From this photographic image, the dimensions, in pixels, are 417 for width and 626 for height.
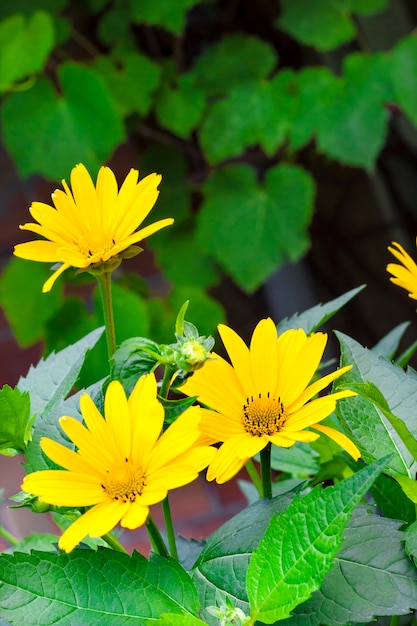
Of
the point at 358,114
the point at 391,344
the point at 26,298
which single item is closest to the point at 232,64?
the point at 358,114

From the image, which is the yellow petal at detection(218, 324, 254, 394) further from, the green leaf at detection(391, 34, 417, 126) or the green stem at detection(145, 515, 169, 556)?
the green leaf at detection(391, 34, 417, 126)

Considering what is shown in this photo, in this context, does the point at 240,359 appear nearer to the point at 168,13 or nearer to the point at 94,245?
the point at 94,245

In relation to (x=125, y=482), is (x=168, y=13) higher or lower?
higher

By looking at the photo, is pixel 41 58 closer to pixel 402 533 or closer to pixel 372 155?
pixel 372 155

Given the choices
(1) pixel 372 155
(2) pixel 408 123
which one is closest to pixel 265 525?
(1) pixel 372 155

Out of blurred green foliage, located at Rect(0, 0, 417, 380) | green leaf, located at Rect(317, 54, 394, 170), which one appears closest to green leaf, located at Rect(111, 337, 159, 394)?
blurred green foliage, located at Rect(0, 0, 417, 380)
